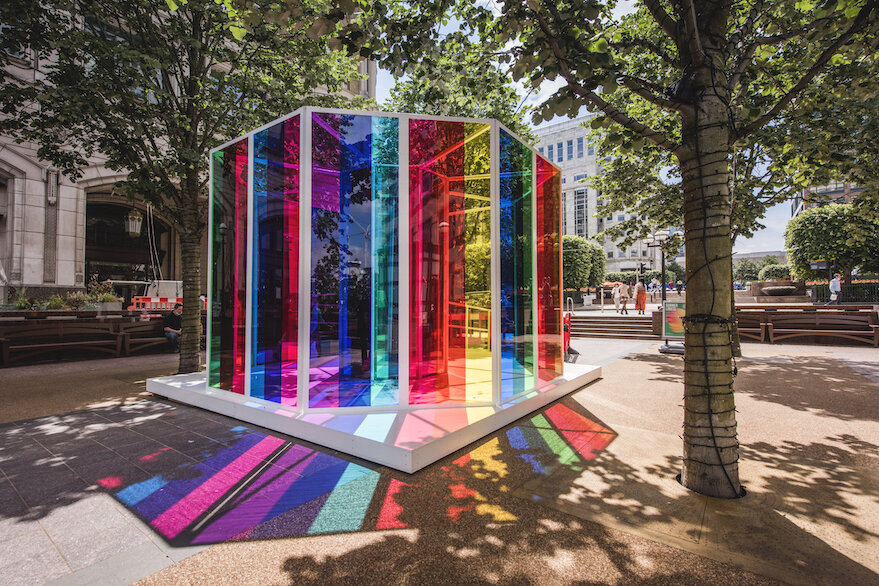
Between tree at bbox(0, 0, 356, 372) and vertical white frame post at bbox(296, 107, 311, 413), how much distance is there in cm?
320

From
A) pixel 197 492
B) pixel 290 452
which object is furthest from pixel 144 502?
pixel 290 452

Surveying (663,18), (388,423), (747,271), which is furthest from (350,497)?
(747,271)

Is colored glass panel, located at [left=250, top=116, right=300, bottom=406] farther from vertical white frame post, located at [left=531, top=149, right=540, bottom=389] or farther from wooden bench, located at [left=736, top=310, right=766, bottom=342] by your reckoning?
wooden bench, located at [left=736, top=310, right=766, bottom=342]

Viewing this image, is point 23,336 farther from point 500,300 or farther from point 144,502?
point 500,300

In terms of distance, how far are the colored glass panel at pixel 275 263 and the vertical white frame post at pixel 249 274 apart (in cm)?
4

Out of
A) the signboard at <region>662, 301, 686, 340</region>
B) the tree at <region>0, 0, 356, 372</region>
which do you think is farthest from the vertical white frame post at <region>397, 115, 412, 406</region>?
the signboard at <region>662, 301, 686, 340</region>

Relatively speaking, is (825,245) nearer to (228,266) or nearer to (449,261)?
(449,261)

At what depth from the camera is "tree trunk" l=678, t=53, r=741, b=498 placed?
3209 millimetres

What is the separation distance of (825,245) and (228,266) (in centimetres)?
3657

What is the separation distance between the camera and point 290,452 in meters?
4.21

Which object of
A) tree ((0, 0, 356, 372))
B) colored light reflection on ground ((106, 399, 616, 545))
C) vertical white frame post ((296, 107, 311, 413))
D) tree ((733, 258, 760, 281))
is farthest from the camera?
tree ((733, 258, 760, 281))

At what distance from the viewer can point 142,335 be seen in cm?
1284

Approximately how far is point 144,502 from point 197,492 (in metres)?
0.35

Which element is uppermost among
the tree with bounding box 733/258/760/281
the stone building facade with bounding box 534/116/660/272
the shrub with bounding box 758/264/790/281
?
the stone building facade with bounding box 534/116/660/272
